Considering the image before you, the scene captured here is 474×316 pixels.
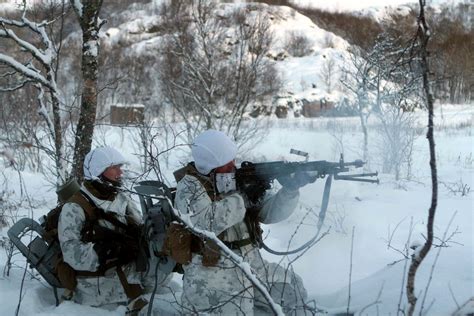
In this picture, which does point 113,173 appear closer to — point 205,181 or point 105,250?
point 105,250

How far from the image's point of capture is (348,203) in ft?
20.8

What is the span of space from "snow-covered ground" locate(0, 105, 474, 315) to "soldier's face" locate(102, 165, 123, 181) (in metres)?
0.83

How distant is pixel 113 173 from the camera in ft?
10.6

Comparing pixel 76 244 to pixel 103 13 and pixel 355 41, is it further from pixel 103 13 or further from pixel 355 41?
pixel 103 13

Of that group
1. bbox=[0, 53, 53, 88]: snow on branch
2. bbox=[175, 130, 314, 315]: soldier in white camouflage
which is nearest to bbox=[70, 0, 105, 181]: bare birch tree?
bbox=[0, 53, 53, 88]: snow on branch

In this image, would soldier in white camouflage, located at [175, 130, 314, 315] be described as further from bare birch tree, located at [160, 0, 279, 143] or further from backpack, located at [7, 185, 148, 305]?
bare birch tree, located at [160, 0, 279, 143]

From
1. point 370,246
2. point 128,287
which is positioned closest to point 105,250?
point 128,287

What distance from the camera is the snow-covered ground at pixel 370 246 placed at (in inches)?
109

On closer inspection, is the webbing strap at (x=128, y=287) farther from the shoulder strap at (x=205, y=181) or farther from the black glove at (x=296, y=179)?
the black glove at (x=296, y=179)

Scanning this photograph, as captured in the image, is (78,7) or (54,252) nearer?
(54,252)

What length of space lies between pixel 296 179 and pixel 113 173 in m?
1.25

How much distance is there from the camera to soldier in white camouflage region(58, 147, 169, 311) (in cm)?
301

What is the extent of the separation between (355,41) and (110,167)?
1007cm

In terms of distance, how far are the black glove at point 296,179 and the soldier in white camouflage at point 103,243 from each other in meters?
1.09
